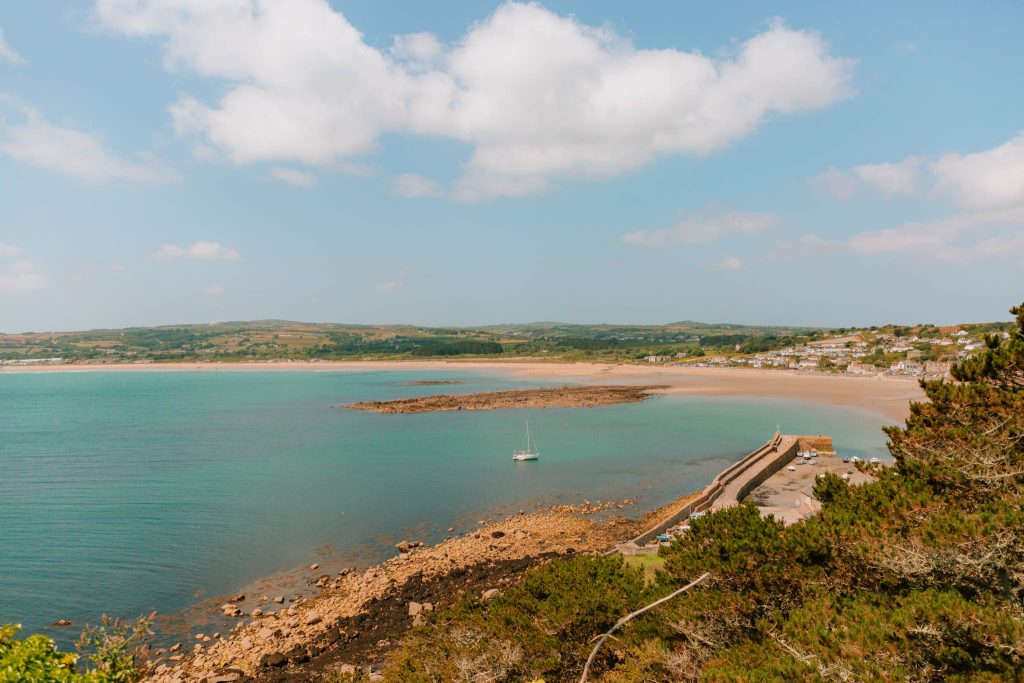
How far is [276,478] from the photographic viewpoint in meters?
31.3

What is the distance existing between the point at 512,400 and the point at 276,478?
3762cm

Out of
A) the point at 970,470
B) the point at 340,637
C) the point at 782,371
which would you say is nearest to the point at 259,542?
the point at 340,637

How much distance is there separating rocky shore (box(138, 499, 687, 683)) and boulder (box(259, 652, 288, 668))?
0.03 m

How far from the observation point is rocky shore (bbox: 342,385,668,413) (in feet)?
203

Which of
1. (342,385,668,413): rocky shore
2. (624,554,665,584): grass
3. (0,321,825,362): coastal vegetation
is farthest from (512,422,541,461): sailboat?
(0,321,825,362): coastal vegetation

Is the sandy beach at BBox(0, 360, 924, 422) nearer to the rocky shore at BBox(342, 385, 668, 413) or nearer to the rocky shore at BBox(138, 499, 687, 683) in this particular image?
the rocky shore at BBox(342, 385, 668, 413)

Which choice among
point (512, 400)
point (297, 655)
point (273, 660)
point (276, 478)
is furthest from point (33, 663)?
point (512, 400)

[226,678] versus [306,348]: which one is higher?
[306,348]

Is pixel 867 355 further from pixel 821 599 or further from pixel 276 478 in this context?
pixel 821 599

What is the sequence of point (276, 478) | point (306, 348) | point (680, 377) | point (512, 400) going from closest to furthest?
point (276, 478), point (512, 400), point (680, 377), point (306, 348)

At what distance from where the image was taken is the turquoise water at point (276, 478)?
18.8 meters

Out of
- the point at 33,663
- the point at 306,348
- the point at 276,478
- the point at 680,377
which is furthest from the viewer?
the point at 306,348

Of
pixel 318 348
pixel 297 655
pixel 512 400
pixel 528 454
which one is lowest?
pixel 512 400

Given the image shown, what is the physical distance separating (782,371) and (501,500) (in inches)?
3556
